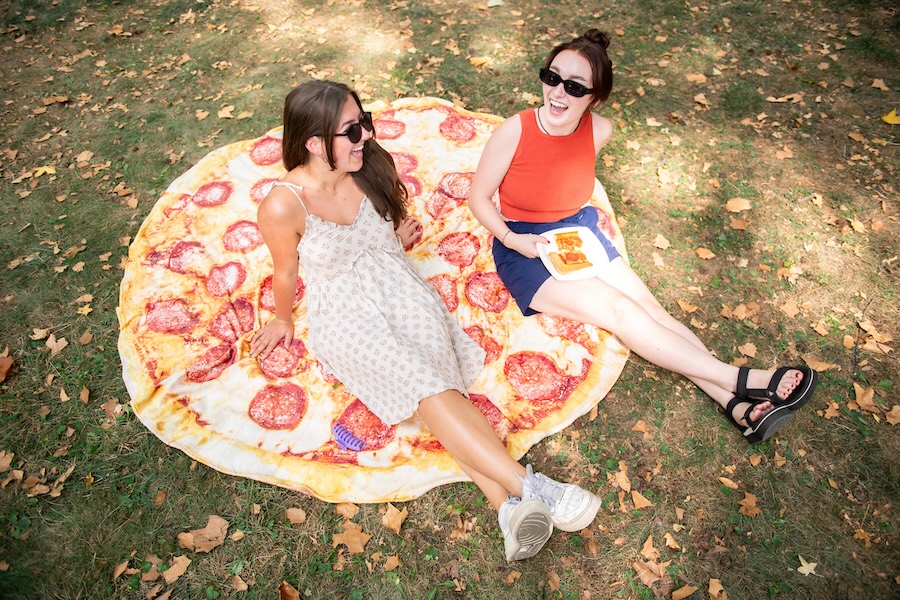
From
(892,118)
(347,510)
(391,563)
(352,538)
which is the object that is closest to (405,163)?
(347,510)

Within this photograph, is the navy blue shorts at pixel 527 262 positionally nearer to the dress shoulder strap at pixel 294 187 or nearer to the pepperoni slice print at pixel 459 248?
the pepperoni slice print at pixel 459 248

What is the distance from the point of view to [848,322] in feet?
12.5

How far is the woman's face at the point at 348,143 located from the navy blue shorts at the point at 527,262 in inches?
50.1

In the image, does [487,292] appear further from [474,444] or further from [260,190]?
[260,190]

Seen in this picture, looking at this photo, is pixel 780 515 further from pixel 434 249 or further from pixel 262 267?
pixel 262 267

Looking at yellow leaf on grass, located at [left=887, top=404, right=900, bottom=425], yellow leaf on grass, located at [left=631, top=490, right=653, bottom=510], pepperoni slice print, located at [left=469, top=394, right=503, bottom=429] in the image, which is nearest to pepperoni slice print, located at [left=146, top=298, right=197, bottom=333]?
pepperoni slice print, located at [left=469, top=394, right=503, bottom=429]

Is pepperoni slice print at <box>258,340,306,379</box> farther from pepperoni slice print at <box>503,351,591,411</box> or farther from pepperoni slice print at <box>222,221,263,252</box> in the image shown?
pepperoni slice print at <box>503,351,591,411</box>

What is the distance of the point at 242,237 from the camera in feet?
14.0

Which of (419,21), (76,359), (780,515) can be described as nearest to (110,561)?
(76,359)

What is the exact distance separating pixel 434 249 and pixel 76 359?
9.15 feet

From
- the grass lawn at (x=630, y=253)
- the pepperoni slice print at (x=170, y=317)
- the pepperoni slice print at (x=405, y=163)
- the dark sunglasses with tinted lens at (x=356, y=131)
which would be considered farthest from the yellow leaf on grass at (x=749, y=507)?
the pepperoni slice print at (x=170, y=317)

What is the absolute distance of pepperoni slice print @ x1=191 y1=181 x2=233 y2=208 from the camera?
4504 mm

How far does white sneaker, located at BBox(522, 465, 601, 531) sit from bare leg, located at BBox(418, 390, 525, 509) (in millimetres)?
92

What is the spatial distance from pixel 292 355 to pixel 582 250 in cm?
220
